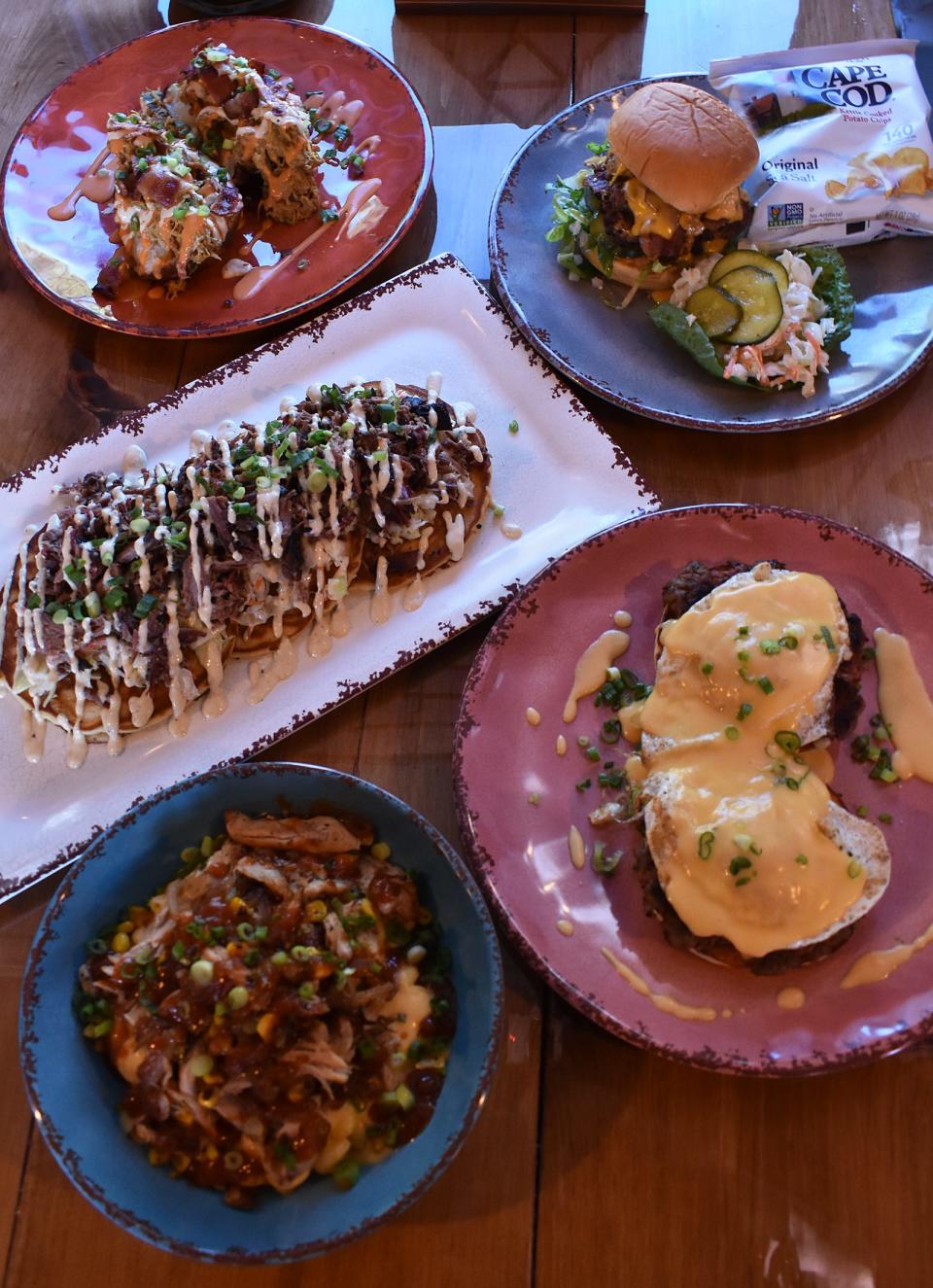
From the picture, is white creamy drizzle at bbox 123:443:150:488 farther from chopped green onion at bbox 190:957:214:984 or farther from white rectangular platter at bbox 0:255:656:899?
chopped green onion at bbox 190:957:214:984

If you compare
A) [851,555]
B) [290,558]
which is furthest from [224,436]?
[851,555]

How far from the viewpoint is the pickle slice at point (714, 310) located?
113 inches

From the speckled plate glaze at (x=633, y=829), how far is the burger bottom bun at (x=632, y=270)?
0.96 meters

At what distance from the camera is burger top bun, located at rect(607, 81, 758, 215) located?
287 cm

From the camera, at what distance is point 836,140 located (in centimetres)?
311

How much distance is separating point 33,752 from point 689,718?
1.56 meters

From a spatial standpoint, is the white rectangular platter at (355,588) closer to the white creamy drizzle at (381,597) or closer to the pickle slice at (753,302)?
the white creamy drizzle at (381,597)

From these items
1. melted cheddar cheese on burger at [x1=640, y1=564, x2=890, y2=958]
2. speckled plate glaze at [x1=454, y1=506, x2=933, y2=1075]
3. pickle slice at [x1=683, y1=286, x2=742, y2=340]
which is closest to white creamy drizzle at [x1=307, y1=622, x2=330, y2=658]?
speckled plate glaze at [x1=454, y1=506, x2=933, y2=1075]

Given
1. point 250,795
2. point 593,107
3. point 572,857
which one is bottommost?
point 572,857

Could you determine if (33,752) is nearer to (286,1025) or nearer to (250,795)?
(250,795)

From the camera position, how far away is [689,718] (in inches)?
84.9

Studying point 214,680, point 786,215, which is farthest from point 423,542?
point 786,215

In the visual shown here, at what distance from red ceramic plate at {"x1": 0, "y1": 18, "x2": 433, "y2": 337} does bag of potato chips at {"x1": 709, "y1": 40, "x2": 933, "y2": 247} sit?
107cm

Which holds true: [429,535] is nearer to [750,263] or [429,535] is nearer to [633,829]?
[633,829]
